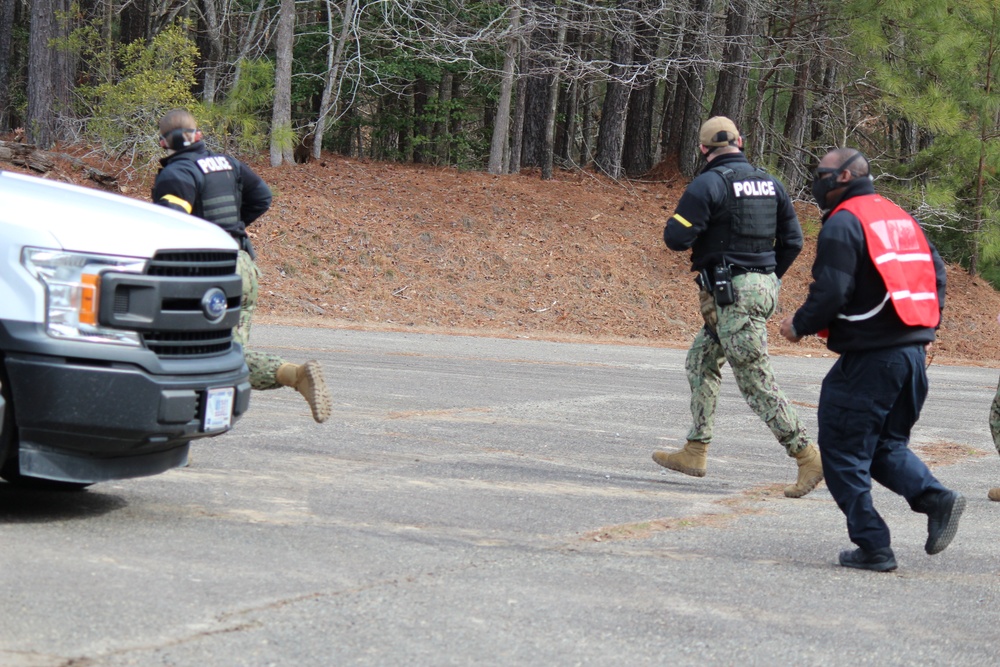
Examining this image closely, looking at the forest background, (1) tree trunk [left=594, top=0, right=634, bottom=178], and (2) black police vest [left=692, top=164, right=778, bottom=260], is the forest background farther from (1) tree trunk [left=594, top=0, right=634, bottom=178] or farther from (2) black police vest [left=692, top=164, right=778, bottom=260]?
(2) black police vest [left=692, top=164, right=778, bottom=260]

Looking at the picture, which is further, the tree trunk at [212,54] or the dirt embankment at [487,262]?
the tree trunk at [212,54]

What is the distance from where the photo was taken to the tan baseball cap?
289 inches

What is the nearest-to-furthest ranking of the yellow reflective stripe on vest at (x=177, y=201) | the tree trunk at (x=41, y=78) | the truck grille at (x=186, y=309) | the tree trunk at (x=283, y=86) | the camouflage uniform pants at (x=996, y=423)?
the truck grille at (x=186, y=309), the yellow reflective stripe on vest at (x=177, y=201), the camouflage uniform pants at (x=996, y=423), the tree trunk at (x=41, y=78), the tree trunk at (x=283, y=86)

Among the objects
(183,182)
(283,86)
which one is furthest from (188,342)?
(283,86)

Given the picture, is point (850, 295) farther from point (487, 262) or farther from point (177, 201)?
point (487, 262)

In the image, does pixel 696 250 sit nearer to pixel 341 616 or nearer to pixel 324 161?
pixel 341 616

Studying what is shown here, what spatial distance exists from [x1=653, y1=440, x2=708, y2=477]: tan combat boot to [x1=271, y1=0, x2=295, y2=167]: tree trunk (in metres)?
18.6

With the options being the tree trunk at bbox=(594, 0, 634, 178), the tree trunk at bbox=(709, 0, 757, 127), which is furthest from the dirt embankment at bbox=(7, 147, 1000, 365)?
the tree trunk at bbox=(709, 0, 757, 127)

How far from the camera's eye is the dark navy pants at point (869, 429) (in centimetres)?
548

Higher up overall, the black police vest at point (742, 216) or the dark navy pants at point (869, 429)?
the black police vest at point (742, 216)

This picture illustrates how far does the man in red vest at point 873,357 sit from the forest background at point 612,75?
18186mm

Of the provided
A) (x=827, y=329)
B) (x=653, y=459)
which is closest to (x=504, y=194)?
(x=653, y=459)

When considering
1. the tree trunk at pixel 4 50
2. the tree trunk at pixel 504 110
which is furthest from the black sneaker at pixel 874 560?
the tree trunk at pixel 4 50

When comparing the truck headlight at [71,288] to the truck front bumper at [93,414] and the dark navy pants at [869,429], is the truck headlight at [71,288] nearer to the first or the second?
the truck front bumper at [93,414]
